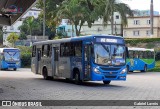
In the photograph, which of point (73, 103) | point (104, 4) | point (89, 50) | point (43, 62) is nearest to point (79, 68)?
point (89, 50)

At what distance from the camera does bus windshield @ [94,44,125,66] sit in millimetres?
20797

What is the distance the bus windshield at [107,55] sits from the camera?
20.8m

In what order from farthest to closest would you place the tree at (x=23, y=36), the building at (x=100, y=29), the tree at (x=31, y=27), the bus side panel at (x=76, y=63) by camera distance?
the tree at (x=23, y=36), the building at (x=100, y=29), the tree at (x=31, y=27), the bus side panel at (x=76, y=63)

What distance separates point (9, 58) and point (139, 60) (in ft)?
49.7

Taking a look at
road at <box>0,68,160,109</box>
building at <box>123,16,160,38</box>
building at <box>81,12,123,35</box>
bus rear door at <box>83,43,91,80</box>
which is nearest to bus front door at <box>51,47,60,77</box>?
road at <box>0,68,160,109</box>

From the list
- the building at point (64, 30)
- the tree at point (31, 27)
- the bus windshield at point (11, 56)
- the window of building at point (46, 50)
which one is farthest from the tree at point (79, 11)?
the tree at point (31, 27)

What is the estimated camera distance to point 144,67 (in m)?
43.4

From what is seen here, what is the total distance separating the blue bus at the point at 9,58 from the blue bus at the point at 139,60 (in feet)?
44.9

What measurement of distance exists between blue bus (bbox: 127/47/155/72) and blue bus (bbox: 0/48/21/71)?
1368cm

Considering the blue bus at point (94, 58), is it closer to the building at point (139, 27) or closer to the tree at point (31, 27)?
the tree at point (31, 27)

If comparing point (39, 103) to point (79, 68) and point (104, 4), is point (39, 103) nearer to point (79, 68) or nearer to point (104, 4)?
point (79, 68)

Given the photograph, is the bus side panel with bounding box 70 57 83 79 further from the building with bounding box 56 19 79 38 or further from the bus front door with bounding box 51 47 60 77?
the building with bounding box 56 19 79 38

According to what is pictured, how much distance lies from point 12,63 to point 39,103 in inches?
1306

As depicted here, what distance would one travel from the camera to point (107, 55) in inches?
821
